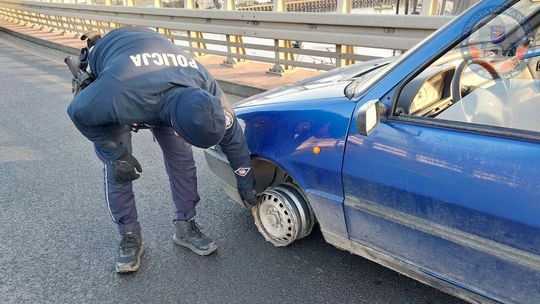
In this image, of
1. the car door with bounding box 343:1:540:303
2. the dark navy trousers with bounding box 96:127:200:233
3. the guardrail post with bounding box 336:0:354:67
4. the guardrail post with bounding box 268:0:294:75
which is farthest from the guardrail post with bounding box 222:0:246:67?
the car door with bounding box 343:1:540:303

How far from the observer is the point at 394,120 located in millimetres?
1907

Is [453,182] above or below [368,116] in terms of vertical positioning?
below

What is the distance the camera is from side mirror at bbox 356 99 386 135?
6.01 feet

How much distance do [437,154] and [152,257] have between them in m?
1.93

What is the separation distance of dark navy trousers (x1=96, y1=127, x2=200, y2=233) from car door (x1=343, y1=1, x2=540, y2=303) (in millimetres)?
1117

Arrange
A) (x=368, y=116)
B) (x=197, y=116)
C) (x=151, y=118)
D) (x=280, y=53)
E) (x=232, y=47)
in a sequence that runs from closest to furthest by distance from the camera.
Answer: (x=368, y=116)
(x=197, y=116)
(x=151, y=118)
(x=280, y=53)
(x=232, y=47)

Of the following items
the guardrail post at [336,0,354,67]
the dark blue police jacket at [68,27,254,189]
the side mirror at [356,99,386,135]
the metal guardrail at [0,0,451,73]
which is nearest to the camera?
the side mirror at [356,99,386,135]

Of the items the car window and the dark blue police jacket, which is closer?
the car window

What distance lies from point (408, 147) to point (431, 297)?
94cm

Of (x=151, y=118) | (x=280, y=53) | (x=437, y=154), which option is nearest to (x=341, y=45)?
(x=280, y=53)

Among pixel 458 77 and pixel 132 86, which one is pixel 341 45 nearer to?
pixel 458 77

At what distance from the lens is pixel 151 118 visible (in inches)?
87.6

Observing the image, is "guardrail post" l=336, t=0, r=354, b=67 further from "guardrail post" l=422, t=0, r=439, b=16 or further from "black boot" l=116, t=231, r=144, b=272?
"black boot" l=116, t=231, r=144, b=272

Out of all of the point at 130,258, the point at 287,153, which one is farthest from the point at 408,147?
the point at 130,258
